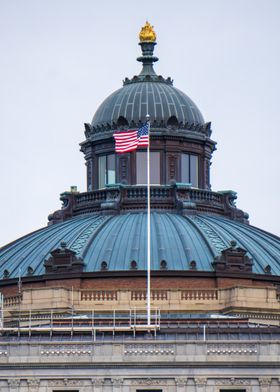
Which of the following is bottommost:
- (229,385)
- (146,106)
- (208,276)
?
(229,385)

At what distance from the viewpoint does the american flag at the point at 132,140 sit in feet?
470

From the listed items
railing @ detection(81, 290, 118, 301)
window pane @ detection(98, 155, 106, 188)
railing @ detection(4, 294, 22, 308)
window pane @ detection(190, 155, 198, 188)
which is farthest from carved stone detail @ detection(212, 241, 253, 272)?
window pane @ detection(98, 155, 106, 188)

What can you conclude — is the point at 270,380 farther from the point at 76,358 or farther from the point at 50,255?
the point at 50,255

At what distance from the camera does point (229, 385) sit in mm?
115562

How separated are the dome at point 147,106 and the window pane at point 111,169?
7.74ft

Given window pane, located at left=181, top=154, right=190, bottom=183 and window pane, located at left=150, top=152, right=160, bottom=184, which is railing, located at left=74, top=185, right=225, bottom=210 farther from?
window pane, located at left=181, top=154, right=190, bottom=183

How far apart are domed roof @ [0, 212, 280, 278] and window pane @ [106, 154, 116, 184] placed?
392 centimetres

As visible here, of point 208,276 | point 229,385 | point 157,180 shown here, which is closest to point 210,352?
point 229,385

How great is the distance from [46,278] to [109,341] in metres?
29.9

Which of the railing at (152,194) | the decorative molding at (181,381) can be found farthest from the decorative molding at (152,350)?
the railing at (152,194)

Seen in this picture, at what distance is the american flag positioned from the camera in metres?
143

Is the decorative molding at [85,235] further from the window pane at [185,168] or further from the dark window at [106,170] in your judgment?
the window pane at [185,168]

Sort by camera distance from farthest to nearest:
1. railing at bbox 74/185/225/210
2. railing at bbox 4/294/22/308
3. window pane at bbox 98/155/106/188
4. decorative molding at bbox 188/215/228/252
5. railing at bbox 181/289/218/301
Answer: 1. window pane at bbox 98/155/106/188
2. railing at bbox 74/185/225/210
3. decorative molding at bbox 188/215/228/252
4. railing at bbox 4/294/22/308
5. railing at bbox 181/289/218/301

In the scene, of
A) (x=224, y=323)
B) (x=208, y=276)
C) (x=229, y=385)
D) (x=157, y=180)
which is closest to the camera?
(x=229, y=385)
